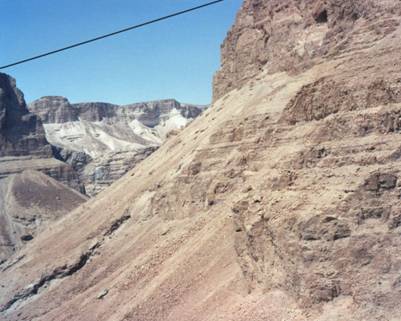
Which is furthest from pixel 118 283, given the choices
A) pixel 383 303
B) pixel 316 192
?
pixel 383 303

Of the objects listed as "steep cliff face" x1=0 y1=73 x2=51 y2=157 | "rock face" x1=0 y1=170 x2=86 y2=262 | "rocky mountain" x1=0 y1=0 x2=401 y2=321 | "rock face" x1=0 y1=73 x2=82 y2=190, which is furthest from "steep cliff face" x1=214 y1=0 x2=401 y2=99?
"steep cliff face" x1=0 y1=73 x2=51 y2=157

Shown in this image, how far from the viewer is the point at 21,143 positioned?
4692 inches

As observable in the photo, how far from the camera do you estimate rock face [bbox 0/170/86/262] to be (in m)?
86.9

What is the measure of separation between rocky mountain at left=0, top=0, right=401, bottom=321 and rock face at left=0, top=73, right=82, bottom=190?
182 feet

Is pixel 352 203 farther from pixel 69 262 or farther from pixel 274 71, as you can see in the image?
pixel 69 262

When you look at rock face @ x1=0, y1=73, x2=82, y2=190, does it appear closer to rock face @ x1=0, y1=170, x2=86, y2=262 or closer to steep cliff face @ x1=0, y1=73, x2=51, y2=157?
steep cliff face @ x1=0, y1=73, x2=51, y2=157

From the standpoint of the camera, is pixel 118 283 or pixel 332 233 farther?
pixel 118 283

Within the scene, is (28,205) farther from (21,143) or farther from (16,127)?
(16,127)

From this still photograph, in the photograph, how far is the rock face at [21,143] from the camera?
115 metres

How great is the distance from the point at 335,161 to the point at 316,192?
159 cm

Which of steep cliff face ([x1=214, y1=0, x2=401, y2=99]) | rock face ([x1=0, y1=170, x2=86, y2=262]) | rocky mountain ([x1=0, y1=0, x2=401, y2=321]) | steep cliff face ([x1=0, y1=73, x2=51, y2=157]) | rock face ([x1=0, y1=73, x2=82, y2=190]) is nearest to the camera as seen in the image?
rocky mountain ([x1=0, y1=0, x2=401, y2=321])

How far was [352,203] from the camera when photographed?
24.1 meters

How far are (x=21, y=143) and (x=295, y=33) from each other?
257ft

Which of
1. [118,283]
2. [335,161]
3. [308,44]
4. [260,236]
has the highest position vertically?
[308,44]
